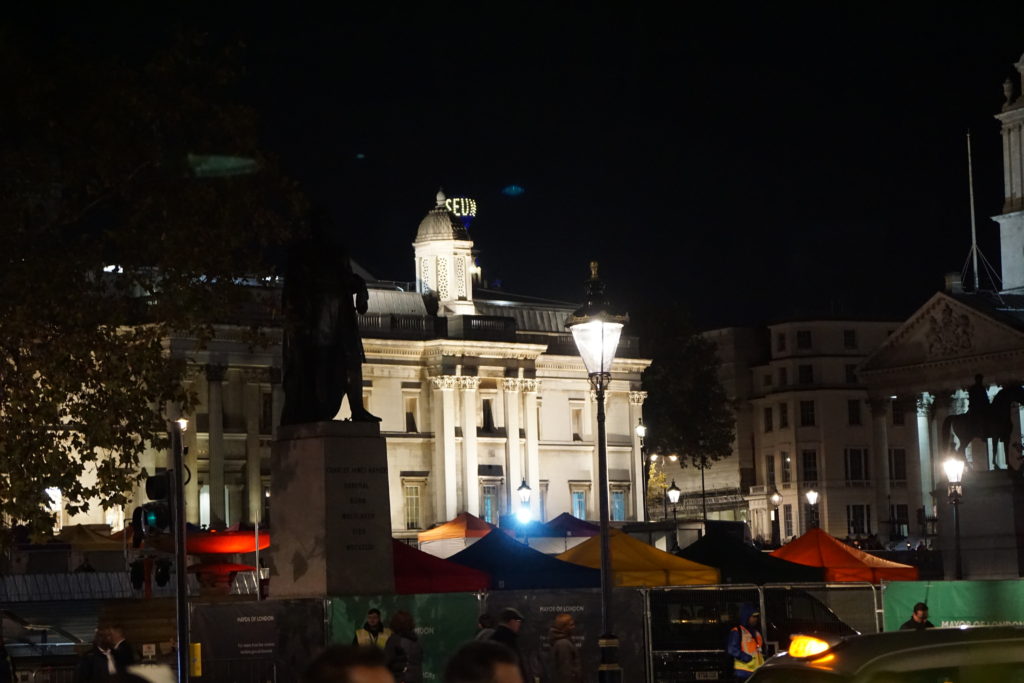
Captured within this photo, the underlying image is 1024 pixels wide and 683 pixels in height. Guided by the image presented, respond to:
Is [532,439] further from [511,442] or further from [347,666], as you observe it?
[347,666]

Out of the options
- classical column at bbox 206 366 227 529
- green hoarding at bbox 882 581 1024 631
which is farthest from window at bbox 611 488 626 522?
green hoarding at bbox 882 581 1024 631

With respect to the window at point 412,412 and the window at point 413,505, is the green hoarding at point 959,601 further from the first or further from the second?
the window at point 412,412

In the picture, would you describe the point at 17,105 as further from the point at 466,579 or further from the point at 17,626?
the point at 17,626

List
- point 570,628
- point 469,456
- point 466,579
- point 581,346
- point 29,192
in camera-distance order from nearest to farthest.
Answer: point 570,628 < point 581,346 < point 29,192 < point 466,579 < point 469,456

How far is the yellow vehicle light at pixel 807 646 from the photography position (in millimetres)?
8859

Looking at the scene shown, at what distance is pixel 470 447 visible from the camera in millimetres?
89875

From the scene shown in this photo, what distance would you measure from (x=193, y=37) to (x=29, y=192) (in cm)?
→ 248

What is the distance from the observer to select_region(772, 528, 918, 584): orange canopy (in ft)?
107

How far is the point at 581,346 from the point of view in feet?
67.5

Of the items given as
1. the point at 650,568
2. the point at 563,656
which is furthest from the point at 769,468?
the point at 563,656

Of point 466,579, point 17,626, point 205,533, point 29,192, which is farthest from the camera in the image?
point 205,533

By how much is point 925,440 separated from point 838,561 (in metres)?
60.5

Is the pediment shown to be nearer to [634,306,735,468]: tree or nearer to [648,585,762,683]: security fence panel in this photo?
[634,306,735,468]: tree

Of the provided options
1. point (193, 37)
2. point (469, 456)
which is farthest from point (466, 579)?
point (469, 456)
